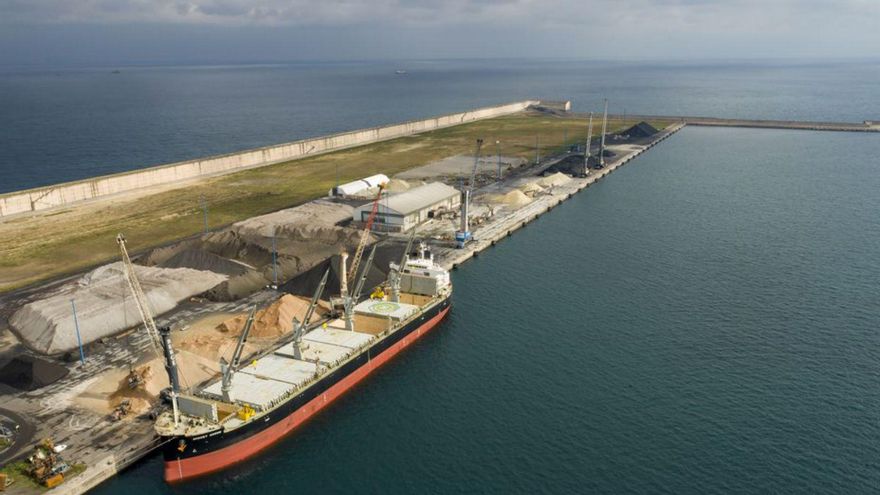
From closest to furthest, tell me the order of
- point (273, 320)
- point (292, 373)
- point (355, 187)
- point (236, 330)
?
point (292, 373), point (236, 330), point (273, 320), point (355, 187)

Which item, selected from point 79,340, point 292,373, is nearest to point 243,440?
point 292,373

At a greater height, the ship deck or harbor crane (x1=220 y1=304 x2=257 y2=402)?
harbor crane (x1=220 y1=304 x2=257 y2=402)

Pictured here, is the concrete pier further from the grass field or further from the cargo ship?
the grass field

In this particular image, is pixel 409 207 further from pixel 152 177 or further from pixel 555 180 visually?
pixel 152 177

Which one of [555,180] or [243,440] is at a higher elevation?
[555,180]

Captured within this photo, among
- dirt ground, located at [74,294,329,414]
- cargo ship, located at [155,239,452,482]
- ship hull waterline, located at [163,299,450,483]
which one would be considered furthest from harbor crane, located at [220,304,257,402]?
dirt ground, located at [74,294,329,414]

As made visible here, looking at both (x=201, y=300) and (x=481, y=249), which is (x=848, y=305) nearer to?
(x=481, y=249)

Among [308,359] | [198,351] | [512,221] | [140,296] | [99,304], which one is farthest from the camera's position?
[512,221]
